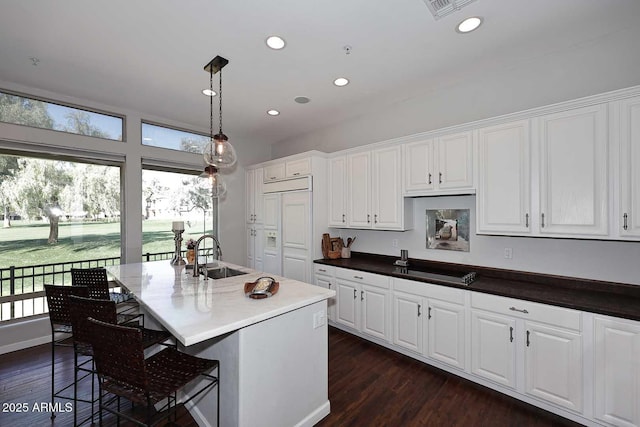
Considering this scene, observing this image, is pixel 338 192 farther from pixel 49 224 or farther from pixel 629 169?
pixel 49 224

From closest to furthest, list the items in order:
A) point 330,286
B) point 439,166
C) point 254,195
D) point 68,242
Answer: point 439,166
point 68,242
point 330,286
point 254,195

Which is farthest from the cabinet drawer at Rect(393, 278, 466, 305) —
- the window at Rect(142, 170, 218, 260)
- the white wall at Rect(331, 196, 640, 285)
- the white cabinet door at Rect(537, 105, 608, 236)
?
the window at Rect(142, 170, 218, 260)

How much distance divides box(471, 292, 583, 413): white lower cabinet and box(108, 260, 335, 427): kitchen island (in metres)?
1.41

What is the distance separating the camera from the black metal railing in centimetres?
322

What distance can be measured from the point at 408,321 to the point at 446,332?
393 mm

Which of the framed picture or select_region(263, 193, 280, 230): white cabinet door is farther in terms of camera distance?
select_region(263, 193, 280, 230): white cabinet door

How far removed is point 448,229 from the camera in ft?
10.7

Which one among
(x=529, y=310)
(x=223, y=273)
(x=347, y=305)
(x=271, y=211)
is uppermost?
(x=271, y=211)

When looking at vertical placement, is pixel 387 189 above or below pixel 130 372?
above

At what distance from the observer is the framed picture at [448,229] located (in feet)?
10.3

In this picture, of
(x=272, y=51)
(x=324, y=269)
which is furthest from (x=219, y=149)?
(x=324, y=269)

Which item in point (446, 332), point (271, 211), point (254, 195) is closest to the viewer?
point (446, 332)

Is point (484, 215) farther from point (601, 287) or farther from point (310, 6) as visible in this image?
point (310, 6)

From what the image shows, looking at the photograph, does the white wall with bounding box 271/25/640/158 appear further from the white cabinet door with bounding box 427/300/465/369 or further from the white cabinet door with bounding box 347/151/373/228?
the white cabinet door with bounding box 427/300/465/369
